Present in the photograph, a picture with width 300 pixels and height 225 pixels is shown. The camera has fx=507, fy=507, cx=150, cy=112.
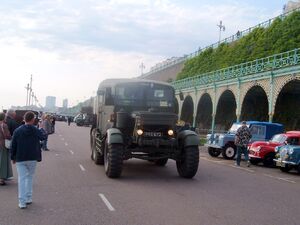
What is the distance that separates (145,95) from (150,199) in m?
5.67

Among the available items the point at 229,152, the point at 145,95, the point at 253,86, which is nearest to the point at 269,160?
the point at 229,152

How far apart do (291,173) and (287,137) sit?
1770mm

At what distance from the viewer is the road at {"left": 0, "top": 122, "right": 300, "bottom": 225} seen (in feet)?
28.3

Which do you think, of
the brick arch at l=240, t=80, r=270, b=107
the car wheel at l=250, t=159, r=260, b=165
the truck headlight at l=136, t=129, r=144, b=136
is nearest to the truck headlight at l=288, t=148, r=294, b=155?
the car wheel at l=250, t=159, r=260, b=165

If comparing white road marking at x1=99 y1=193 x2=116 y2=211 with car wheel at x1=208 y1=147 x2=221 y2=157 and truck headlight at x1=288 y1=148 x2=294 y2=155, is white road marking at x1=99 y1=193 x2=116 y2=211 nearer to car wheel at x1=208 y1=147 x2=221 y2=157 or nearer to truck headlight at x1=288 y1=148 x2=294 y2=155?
truck headlight at x1=288 y1=148 x2=294 y2=155

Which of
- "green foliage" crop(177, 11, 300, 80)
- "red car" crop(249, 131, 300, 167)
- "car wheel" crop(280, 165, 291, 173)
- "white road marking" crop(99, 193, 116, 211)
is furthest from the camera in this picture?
"green foliage" crop(177, 11, 300, 80)

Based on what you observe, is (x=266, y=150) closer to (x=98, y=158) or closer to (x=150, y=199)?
(x=98, y=158)

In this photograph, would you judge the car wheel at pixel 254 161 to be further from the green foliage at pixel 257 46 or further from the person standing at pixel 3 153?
the green foliage at pixel 257 46

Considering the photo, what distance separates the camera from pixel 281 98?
4753 cm

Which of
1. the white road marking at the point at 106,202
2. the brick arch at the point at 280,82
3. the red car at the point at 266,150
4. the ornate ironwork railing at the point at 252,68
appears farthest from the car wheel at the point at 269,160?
the white road marking at the point at 106,202

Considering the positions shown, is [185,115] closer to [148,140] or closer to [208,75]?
[208,75]

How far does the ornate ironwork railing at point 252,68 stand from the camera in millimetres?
33406

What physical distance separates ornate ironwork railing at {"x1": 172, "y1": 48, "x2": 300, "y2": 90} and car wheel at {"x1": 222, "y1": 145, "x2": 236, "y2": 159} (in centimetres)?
947

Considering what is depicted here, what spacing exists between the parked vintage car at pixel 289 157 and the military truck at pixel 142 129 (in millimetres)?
5371
